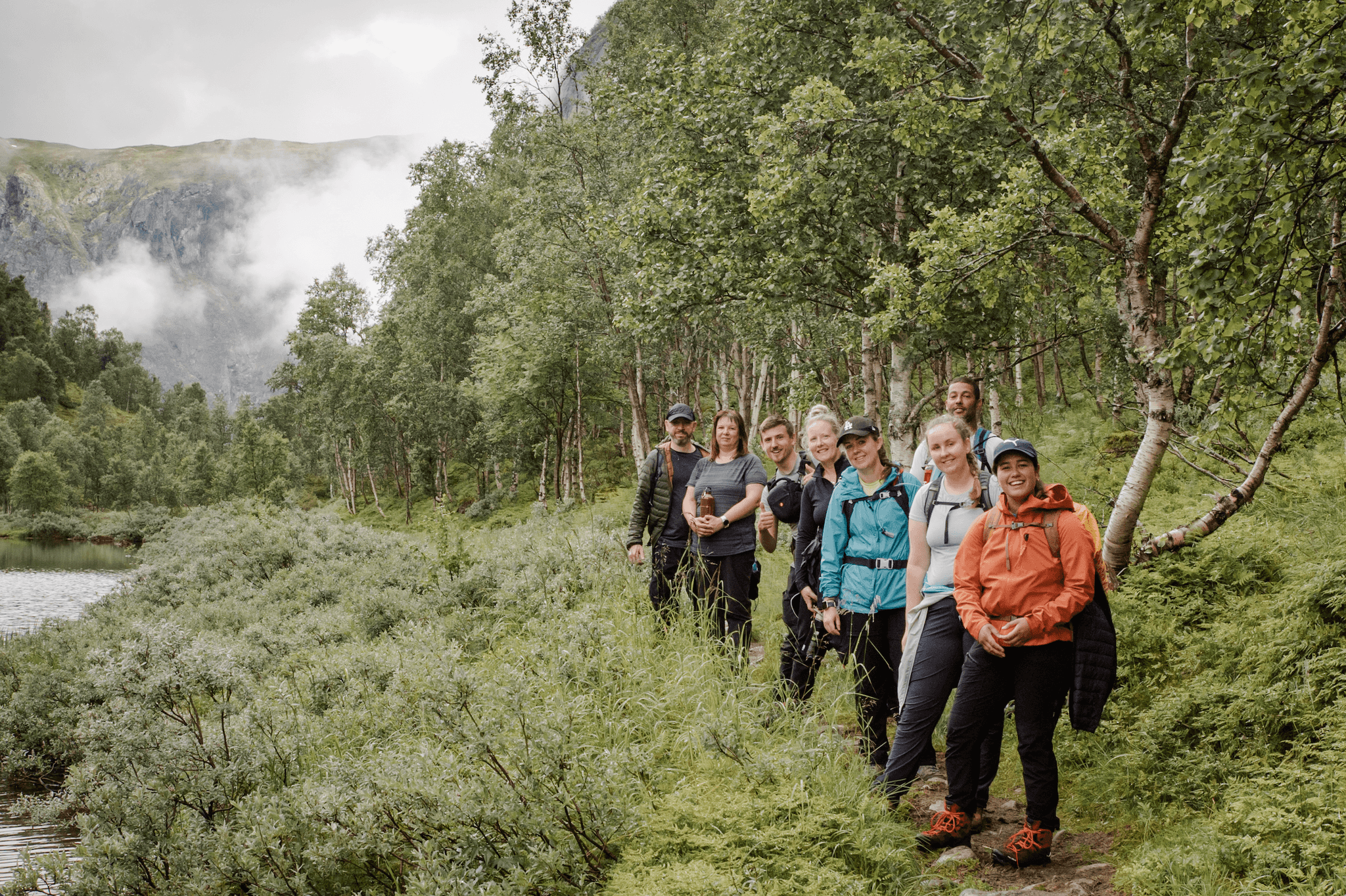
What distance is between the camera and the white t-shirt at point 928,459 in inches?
160

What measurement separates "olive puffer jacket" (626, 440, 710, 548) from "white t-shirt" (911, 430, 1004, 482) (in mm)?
1662

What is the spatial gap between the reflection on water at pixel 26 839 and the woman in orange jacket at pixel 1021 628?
902 centimetres

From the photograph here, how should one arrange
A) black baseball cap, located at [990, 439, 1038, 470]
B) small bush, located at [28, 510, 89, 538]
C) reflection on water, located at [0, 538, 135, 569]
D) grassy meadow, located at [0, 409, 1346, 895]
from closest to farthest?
grassy meadow, located at [0, 409, 1346, 895], black baseball cap, located at [990, 439, 1038, 470], reflection on water, located at [0, 538, 135, 569], small bush, located at [28, 510, 89, 538]

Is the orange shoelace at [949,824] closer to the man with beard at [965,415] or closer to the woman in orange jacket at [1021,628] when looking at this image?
the woman in orange jacket at [1021,628]

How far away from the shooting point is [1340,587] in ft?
14.5

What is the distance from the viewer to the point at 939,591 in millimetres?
4098

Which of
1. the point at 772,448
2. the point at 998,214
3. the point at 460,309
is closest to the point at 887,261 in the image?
the point at 998,214

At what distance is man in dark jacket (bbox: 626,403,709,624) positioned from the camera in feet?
20.2

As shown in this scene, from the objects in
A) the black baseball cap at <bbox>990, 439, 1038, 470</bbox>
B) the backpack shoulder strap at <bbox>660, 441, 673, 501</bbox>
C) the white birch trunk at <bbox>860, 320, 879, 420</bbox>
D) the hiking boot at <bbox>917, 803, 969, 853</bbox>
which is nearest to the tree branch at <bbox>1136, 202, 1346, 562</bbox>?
the black baseball cap at <bbox>990, 439, 1038, 470</bbox>

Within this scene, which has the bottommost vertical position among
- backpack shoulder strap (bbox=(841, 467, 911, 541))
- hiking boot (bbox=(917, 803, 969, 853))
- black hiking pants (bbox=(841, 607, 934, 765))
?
hiking boot (bbox=(917, 803, 969, 853))

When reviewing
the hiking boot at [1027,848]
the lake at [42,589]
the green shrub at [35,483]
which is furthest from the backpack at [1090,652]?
the green shrub at [35,483]

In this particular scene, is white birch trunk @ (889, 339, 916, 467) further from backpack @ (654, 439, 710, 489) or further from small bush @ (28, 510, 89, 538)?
small bush @ (28, 510, 89, 538)

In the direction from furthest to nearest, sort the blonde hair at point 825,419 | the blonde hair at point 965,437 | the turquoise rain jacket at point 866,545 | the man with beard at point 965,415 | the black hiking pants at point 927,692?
the blonde hair at point 825,419, the man with beard at point 965,415, the turquoise rain jacket at point 866,545, the blonde hair at point 965,437, the black hiking pants at point 927,692

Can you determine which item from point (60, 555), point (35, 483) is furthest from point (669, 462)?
point (35, 483)
